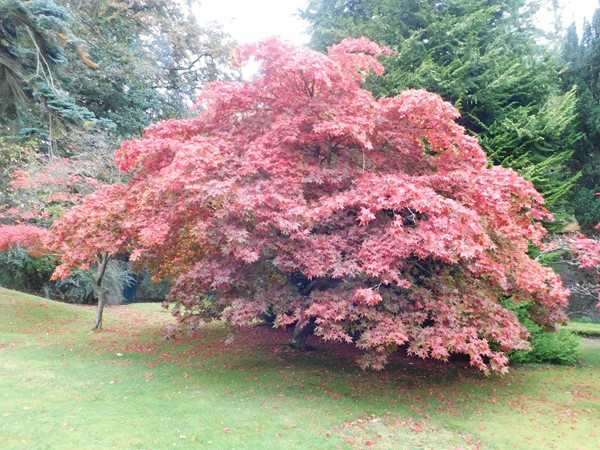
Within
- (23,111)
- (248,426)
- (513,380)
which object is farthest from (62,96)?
(513,380)

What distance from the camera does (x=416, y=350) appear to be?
18.3 ft

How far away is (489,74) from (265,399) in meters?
9.52

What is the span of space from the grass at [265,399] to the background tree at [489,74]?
5.34 metres

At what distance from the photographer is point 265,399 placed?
6449 mm

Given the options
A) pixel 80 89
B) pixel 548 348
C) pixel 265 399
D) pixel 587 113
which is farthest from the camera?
pixel 80 89

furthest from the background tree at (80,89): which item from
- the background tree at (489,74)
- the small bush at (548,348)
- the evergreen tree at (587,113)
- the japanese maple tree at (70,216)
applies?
the evergreen tree at (587,113)

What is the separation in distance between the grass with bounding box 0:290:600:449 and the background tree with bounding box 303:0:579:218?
534 centimetres

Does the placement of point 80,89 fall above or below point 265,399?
above

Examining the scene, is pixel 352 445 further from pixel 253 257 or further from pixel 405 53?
pixel 405 53

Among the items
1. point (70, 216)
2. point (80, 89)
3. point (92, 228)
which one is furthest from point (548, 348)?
point (80, 89)

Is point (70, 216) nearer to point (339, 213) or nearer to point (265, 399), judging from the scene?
point (265, 399)

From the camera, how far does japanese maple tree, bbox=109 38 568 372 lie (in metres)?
5.65

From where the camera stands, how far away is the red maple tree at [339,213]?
18.5 ft

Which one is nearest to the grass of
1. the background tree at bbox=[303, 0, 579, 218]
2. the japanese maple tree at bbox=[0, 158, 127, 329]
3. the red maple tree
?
the red maple tree
